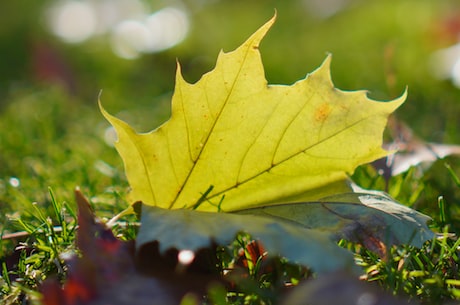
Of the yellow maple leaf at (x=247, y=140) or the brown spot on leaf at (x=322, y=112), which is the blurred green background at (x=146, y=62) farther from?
the brown spot on leaf at (x=322, y=112)

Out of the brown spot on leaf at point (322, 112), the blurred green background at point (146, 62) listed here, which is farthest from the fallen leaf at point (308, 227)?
the blurred green background at point (146, 62)

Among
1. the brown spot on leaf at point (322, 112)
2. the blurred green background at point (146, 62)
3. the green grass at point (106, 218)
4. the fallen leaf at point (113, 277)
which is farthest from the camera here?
the blurred green background at point (146, 62)

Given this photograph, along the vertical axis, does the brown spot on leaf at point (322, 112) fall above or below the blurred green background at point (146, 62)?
above

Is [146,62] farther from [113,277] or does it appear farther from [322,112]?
[113,277]

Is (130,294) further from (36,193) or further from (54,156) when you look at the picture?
(54,156)

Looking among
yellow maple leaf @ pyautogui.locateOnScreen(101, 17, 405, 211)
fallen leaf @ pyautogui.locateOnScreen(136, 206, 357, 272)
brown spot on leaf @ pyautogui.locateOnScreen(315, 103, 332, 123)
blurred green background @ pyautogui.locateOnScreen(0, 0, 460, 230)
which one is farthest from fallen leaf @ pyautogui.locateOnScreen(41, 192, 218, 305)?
blurred green background @ pyautogui.locateOnScreen(0, 0, 460, 230)

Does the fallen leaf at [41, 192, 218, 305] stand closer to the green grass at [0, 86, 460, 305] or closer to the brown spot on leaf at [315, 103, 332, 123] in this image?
the green grass at [0, 86, 460, 305]

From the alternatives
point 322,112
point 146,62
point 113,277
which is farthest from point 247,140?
point 146,62
